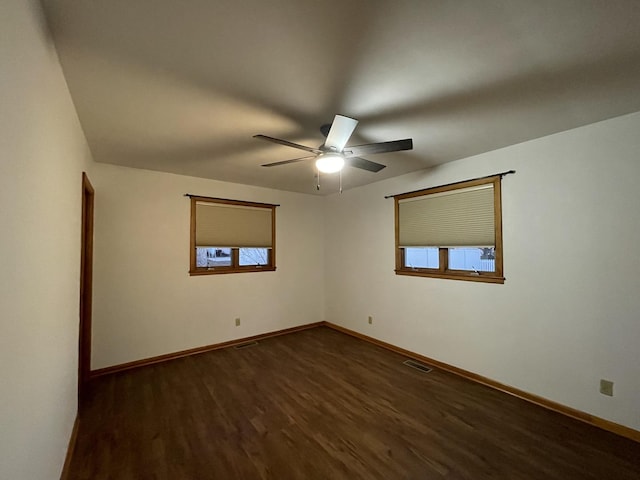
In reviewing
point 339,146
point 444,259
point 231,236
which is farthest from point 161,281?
point 444,259

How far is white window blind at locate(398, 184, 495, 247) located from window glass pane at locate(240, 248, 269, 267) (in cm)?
224

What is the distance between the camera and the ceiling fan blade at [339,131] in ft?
6.08

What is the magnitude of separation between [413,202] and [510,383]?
2247 mm

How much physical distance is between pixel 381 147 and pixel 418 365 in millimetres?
2702

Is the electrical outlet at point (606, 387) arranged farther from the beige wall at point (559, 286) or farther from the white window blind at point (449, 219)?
the white window blind at point (449, 219)

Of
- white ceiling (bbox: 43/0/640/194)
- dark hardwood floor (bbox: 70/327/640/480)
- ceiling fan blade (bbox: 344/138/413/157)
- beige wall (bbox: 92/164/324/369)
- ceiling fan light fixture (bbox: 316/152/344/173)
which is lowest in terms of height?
dark hardwood floor (bbox: 70/327/640/480)

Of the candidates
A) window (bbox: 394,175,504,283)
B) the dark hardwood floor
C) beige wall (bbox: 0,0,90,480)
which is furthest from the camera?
window (bbox: 394,175,504,283)

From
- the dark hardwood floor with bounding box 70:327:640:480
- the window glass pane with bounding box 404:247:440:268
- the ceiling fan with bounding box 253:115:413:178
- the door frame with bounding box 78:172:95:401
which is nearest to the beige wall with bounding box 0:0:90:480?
the dark hardwood floor with bounding box 70:327:640:480

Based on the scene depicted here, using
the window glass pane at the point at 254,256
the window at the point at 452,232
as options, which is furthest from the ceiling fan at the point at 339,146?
the window glass pane at the point at 254,256

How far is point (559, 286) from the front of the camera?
2.46m

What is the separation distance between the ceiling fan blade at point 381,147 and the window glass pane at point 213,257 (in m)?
2.73

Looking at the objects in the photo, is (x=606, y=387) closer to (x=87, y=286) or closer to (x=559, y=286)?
(x=559, y=286)

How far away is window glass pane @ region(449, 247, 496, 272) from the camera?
3004 millimetres

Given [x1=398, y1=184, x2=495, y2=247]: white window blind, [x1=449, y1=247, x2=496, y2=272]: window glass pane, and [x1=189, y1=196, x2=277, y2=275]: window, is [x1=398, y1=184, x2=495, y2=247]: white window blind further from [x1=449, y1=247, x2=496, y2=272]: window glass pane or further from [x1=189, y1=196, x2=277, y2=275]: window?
[x1=189, y1=196, x2=277, y2=275]: window
